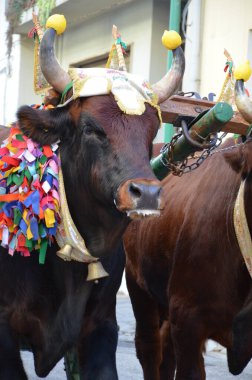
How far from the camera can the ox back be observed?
17.2 ft

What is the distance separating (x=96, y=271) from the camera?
446 centimetres

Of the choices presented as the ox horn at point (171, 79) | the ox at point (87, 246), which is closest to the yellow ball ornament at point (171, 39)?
the ox horn at point (171, 79)

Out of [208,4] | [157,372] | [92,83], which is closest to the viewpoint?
[92,83]

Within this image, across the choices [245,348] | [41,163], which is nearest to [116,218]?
[41,163]

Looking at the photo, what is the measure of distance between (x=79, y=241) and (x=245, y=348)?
1471 millimetres

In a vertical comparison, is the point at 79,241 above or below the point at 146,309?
above

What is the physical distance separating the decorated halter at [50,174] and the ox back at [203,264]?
1.10 metres

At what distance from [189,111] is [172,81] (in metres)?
0.33

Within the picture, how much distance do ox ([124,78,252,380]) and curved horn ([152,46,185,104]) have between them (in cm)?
71

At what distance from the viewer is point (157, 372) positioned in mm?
6723

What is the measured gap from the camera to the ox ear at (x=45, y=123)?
434 centimetres

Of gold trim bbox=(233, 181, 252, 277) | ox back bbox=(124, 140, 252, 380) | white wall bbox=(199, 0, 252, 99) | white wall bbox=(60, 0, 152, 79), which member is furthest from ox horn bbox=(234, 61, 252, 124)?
white wall bbox=(60, 0, 152, 79)

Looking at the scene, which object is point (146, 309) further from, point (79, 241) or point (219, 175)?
point (79, 241)

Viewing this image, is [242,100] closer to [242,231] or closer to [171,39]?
[171,39]
